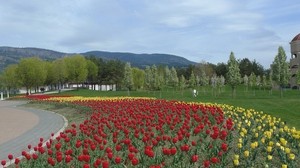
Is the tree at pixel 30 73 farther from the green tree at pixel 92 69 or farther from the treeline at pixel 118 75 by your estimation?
the green tree at pixel 92 69

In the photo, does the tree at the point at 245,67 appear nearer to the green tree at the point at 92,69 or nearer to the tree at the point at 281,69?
the green tree at the point at 92,69

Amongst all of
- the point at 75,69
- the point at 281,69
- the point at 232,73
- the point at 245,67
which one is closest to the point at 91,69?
the point at 75,69

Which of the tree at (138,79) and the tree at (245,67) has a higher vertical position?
the tree at (245,67)

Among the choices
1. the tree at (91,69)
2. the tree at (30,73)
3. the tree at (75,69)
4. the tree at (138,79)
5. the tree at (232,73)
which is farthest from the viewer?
the tree at (91,69)

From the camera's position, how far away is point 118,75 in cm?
11400

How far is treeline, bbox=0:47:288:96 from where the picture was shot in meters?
66.1

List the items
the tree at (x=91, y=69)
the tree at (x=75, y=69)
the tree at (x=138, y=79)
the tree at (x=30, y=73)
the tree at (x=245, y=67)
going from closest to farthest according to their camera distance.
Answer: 1. the tree at (x=30, y=73)
2. the tree at (x=75, y=69)
3. the tree at (x=138, y=79)
4. the tree at (x=91, y=69)
5. the tree at (x=245, y=67)

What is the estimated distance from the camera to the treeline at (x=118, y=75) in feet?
217

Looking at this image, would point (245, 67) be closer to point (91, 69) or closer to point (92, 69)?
point (92, 69)

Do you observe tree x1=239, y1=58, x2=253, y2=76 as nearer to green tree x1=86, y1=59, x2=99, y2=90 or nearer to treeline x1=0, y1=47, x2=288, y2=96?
treeline x1=0, y1=47, x2=288, y2=96

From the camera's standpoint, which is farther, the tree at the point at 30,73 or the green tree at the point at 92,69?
the green tree at the point at 92,69

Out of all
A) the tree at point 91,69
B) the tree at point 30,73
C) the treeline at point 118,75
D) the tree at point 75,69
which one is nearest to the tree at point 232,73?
the treeline at point 118,75

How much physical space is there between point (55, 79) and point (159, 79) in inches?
1383

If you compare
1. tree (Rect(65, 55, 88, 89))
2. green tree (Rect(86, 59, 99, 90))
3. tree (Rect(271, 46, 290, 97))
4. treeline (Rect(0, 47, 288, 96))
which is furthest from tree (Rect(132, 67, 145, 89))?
tree (Rect(271, 46, 290, 97))
